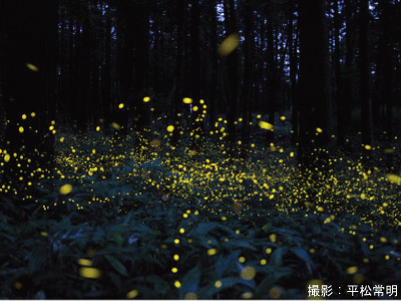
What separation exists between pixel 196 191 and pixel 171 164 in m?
2.92

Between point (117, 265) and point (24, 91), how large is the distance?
3.45 meters

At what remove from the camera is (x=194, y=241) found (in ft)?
13.1

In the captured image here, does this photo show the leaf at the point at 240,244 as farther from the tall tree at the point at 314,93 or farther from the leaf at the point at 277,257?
the tall tree at the point at 314,93

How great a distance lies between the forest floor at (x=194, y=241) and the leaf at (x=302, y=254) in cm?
2

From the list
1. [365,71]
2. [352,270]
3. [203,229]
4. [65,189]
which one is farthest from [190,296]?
[365,71]

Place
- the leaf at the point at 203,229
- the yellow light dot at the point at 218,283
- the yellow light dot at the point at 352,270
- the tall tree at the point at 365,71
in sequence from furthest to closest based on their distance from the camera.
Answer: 1. the tall tree at the point at 365,71
2. the leaf at the point at 203,229
3. the yellow light dot at the point at 352,270
4. the yellow light dot at the point at 218,283

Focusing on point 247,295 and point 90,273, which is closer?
point 247,295

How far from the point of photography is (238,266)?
3.42 metres

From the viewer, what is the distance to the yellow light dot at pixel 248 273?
3.31 m

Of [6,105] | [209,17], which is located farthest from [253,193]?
[209,17]

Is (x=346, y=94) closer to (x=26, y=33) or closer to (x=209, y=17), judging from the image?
(x=209, y=17)

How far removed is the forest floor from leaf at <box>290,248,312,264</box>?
0.06 ft

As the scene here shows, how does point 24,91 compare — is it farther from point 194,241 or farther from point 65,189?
point 194,241

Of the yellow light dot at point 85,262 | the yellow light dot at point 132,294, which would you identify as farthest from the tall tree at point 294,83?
the yellow light dot at point 132,294
